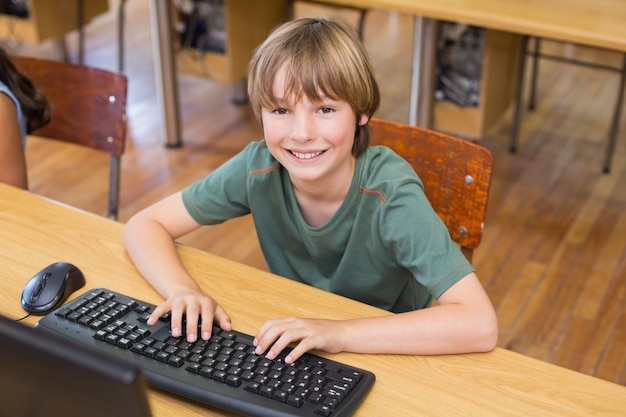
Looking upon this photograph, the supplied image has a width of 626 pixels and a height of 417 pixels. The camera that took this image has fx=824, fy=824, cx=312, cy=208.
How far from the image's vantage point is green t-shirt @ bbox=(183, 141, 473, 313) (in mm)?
1247

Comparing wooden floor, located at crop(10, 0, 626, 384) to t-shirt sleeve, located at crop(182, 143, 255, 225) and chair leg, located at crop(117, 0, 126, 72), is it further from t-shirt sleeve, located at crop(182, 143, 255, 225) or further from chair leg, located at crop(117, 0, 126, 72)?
t-shirt sleeve, located at crop(182, 143, 255, 225)

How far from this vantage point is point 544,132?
11.2 feet

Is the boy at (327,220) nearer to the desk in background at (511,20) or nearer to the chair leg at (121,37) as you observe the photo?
the desk in background at (511,20)

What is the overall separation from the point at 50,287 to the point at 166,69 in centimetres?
211

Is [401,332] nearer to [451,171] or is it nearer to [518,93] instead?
[451,171]

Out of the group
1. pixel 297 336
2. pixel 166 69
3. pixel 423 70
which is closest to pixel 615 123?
pixel 423 70

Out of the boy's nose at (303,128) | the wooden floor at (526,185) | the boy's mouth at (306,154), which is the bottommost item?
the wooden floor at (526,185)

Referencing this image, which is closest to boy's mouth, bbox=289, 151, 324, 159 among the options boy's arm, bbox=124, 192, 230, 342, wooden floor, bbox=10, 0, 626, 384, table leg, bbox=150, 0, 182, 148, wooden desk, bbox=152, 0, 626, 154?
boy's arm, bbox=124, 192, 230, 342

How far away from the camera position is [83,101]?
181 centimetres

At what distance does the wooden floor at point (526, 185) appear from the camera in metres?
2.35

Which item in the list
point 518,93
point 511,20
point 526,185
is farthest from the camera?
point 518,93

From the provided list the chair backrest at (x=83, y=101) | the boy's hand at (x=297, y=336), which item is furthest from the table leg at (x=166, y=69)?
the boy's hand at (x=297, y=336)

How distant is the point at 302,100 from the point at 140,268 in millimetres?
359

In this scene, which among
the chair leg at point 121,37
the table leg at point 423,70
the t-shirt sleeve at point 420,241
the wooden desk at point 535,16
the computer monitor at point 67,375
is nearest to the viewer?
the computer monitor at point 67,375
